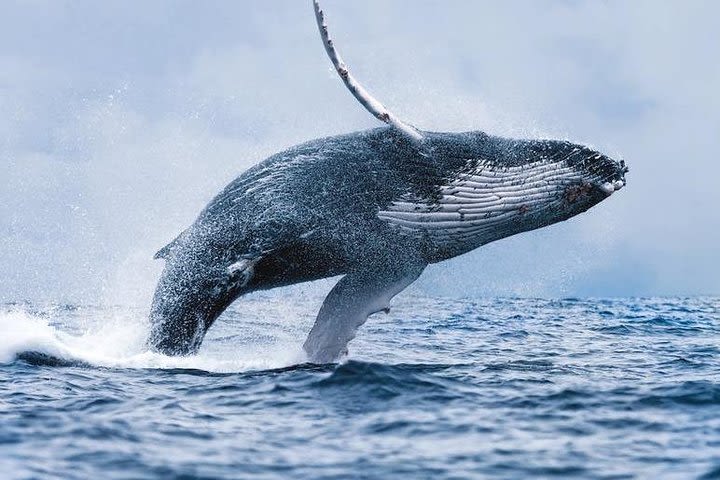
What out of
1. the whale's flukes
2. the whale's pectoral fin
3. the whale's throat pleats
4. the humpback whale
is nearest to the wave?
the humpback whale

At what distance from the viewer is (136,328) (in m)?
12.3

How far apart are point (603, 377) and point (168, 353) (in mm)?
5362

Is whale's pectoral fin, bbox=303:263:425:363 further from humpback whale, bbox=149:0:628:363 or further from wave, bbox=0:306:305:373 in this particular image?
wave, bbox=0:306:305:373

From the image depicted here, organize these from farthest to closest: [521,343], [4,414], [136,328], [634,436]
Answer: [521,343], [136,328], [4,414], [634,436]

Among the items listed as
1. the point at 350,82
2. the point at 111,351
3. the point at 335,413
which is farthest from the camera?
the point at 111,351

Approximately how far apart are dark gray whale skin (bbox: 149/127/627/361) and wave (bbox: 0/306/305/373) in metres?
0.26

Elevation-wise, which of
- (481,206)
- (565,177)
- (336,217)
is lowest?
(336,217)

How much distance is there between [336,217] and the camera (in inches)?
435

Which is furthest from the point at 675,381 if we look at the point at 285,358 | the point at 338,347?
the point at 285,358

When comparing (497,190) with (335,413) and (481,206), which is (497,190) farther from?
(335,413)

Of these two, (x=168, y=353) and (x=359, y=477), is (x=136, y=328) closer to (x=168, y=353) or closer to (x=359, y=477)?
(x=168, y=353)

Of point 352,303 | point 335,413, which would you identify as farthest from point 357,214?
point 335,413

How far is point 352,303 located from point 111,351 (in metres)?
3.34

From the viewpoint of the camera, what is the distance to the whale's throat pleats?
37.0 ft
